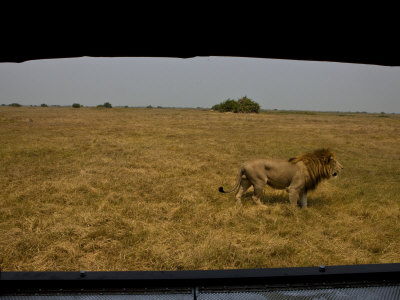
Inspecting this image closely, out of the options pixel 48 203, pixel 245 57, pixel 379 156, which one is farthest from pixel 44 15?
pixel 379 156

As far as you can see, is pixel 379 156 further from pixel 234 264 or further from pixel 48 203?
pixel 48 203

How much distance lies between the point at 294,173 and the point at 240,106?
52.9 meters

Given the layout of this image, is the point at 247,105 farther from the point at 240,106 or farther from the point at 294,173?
the point at 294,173

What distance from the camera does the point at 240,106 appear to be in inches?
2266

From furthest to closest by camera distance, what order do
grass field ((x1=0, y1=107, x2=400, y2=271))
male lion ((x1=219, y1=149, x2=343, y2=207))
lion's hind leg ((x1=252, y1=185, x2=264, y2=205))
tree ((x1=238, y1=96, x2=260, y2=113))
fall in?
tree ((x1=238, y1=96, x2=260, y2=113))
lion's hind leg ((x1=252, y1=185, x2=264, y2=205))
male lion ((x1=219, y1=149, x2=343, y2=207))
grass field ((x1=0, y1=107, x2=400, y2=271))

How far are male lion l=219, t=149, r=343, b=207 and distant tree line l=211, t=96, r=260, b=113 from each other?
169ft

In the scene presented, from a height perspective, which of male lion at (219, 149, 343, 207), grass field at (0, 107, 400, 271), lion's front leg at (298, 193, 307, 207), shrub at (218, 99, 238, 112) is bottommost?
grass field at (0, 107, 400, 271)

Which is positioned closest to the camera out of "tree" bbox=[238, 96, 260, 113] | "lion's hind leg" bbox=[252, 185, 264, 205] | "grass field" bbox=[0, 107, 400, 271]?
"grass field" bbox=[0, 107, 400, 271]

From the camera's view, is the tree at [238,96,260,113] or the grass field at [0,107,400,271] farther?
the tree at [238,96,260,113]

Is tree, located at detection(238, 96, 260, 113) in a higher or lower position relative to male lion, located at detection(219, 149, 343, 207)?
higher

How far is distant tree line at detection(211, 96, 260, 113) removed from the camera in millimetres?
57094

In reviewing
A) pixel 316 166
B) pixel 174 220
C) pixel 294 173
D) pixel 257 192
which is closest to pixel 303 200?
pixel 294 173

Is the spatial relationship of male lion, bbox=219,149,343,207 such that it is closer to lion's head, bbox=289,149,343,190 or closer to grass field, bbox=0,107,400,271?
lion's head, bbox=289,149,343,190

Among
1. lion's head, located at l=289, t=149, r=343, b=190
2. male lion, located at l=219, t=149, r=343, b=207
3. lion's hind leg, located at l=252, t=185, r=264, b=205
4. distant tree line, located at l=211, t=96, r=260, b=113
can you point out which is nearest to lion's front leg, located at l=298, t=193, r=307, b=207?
male lion, located at l=219, t=149, r=343, b=207
